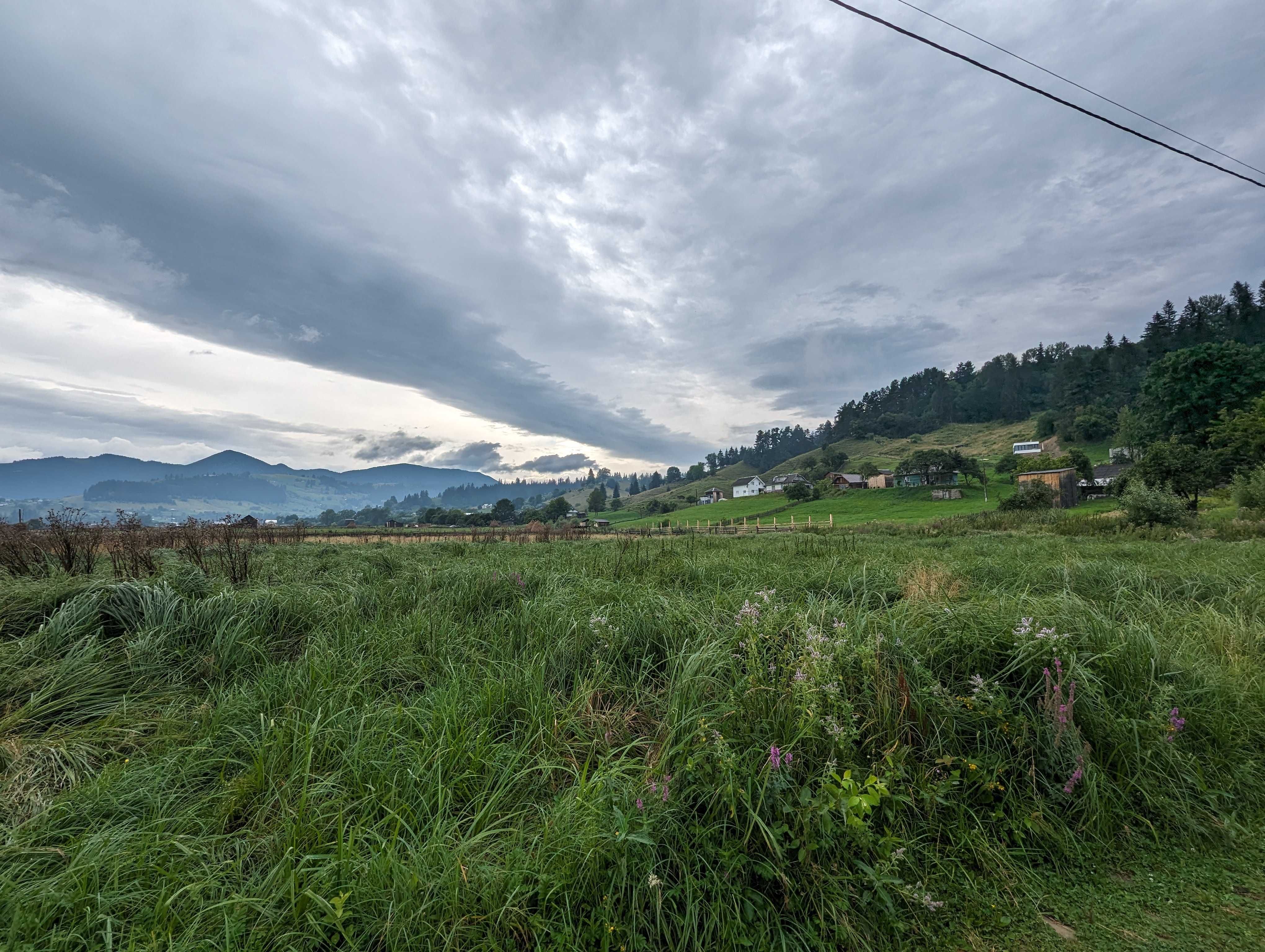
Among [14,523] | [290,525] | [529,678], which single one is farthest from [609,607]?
[290,525]

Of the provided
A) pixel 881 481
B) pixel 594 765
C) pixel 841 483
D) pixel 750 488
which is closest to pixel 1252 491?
pixel 594 765

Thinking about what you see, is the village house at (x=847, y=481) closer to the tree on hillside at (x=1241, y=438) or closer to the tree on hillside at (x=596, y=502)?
the tree on hillside at (x=1241, y=438)

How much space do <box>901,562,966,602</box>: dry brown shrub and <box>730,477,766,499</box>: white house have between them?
→ 10522 cm

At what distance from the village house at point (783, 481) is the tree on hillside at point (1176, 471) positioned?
179 feet

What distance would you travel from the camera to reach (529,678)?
11.5ft

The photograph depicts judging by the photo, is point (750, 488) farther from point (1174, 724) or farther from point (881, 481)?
point (1174, 724)

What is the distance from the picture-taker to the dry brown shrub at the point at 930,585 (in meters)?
5.07

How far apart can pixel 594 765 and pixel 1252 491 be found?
34865 mm

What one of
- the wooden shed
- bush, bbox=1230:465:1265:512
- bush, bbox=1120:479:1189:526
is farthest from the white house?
bush, bbox=1120:479:1189:526

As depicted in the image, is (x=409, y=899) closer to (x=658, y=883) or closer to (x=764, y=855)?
(x=658, y=883)

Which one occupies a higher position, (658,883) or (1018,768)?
(658,883)

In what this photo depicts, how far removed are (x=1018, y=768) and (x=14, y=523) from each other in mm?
16447

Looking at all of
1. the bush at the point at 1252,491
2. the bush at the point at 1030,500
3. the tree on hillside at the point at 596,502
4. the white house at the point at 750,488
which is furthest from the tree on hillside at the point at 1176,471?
the tree on hillside at the point at 596,502

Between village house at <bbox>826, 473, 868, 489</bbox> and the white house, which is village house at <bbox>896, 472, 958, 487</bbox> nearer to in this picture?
village house at <bbox>826, 473, 868, 489</bbox>
